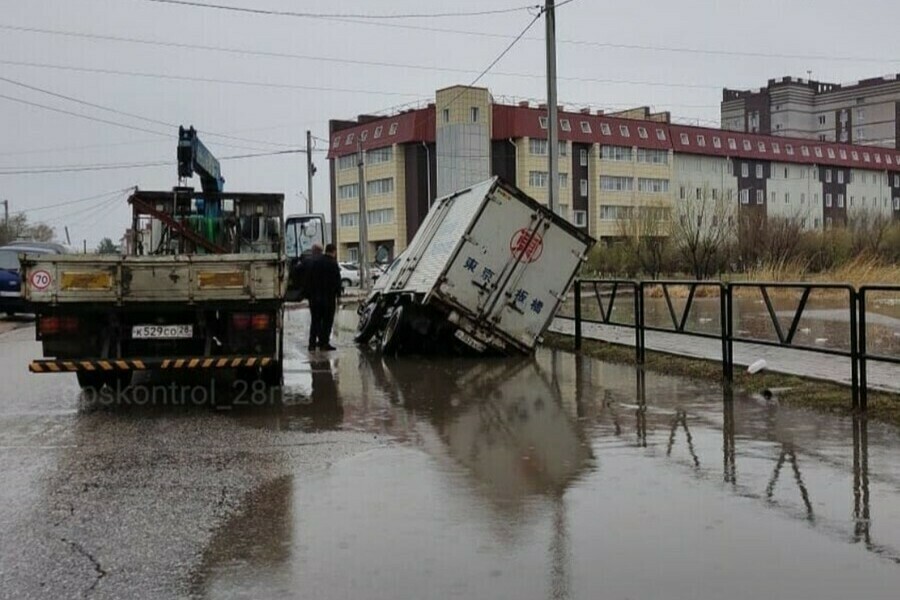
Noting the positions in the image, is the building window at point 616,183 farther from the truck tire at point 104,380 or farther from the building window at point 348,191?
the truck tire at point 104,380

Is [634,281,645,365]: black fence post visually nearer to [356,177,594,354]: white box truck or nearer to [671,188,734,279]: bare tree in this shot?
[356,177,594,354]: white box truck

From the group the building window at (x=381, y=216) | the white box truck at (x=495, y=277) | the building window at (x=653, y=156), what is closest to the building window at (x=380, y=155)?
the building window at (x=381, y=216)

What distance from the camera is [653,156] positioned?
8500 centimetres

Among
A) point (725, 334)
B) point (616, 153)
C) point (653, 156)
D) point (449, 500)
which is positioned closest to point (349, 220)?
point (616, 153)

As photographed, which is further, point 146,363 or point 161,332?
point 161,332

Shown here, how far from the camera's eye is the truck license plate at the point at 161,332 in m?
9.88

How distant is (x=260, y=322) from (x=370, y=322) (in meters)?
6.87

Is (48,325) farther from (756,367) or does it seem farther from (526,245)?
(756,367)

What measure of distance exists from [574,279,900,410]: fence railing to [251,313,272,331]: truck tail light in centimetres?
495

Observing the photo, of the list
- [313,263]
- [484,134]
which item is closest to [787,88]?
[484,134]

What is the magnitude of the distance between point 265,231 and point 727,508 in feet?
32.2

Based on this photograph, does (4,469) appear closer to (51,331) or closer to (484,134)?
(51,331)

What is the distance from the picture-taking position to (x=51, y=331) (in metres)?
9.66

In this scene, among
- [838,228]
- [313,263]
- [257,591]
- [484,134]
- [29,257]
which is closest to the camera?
[257,591]
